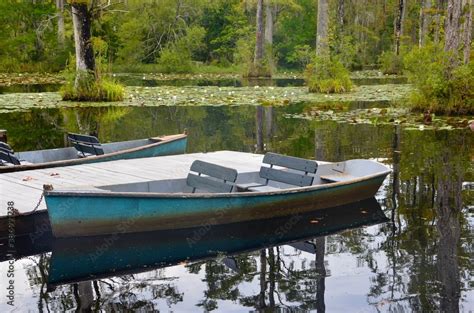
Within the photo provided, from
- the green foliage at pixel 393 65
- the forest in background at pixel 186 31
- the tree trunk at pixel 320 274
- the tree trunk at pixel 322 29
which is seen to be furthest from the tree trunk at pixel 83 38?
the green foliage at pixel 393 65

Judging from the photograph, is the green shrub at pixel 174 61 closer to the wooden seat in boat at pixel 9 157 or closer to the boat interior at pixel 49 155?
the boat interior at pixel 49 155

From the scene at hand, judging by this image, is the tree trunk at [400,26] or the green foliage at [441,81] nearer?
the green foliage at [441,81]

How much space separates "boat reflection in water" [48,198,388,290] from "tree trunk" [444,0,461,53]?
12.3 meters

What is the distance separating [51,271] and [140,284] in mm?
1104

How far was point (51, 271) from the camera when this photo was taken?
745cm

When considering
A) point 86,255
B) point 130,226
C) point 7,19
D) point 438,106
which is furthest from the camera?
point 7,19

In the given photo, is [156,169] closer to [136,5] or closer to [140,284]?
[140,284]

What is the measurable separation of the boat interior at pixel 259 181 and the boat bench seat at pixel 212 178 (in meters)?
0.02

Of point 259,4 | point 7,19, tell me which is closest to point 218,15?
point 259,4

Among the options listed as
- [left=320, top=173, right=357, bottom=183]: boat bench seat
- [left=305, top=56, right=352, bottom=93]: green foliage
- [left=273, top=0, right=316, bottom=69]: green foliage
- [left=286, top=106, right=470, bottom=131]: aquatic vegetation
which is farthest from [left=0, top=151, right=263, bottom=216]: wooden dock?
[left=273, top=0, right=316, bottom=69]: green foliage

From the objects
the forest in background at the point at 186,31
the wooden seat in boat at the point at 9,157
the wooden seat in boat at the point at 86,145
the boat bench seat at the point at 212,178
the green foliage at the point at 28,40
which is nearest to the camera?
the boat bench seat at the point at 212,178

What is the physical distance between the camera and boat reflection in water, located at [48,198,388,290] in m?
7.54

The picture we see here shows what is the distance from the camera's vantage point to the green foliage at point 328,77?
95.6 feet

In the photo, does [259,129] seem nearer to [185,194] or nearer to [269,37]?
[185,194]
